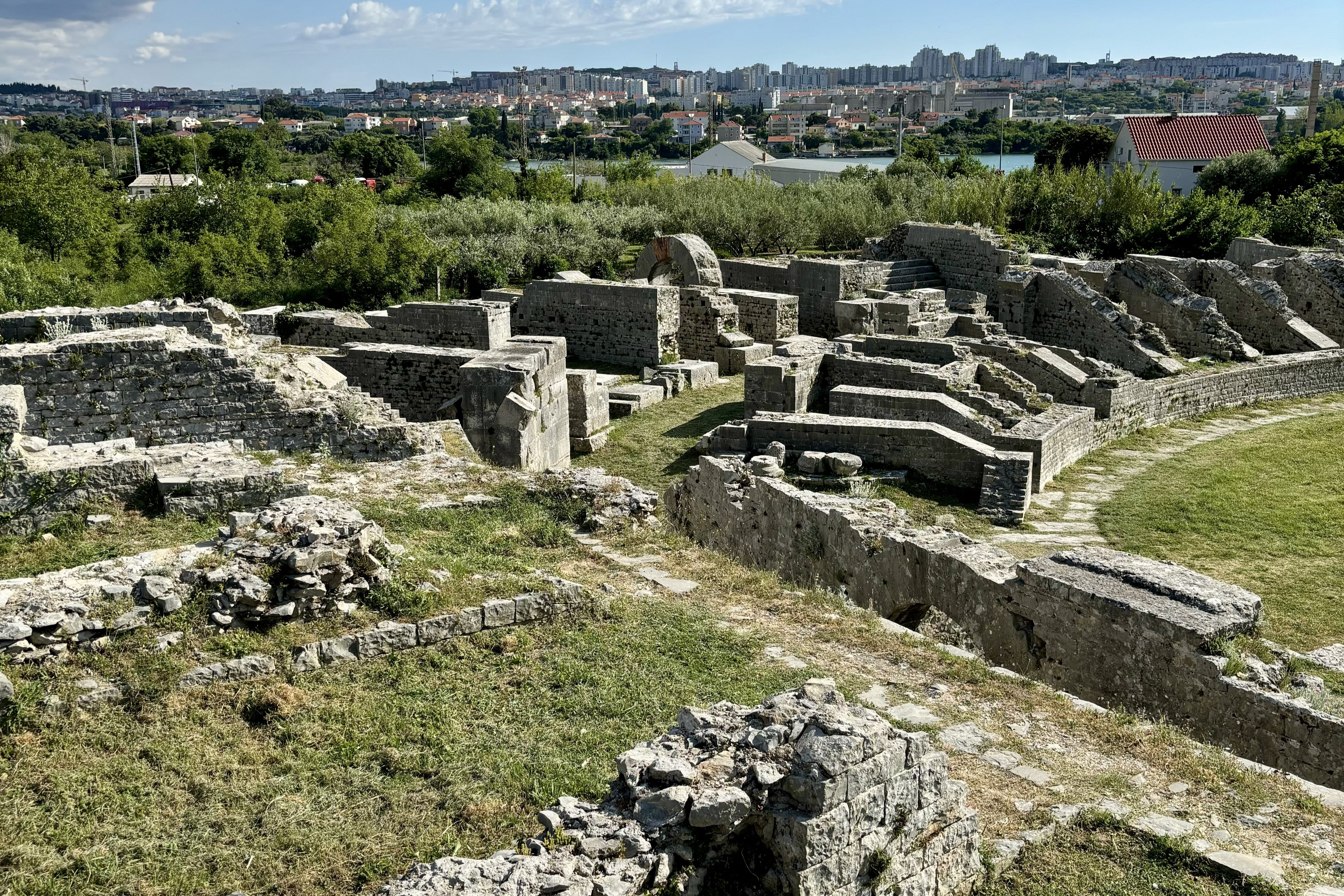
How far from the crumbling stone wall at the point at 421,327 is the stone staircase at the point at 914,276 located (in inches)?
408

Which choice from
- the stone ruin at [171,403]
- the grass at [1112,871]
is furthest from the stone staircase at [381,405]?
the grass at [1112,871]

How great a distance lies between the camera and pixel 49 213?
89.1ft

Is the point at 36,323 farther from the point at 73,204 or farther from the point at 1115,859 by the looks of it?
the point at 73,204

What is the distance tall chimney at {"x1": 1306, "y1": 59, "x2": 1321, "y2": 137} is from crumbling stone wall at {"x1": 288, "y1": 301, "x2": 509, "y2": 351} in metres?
59.3

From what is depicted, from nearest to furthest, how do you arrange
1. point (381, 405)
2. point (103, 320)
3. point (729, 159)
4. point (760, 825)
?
1. point (760, 825)
2. point (103, 320)
3. point (381, 405)
4. point (729, 159)

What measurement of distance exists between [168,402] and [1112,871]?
378 inches

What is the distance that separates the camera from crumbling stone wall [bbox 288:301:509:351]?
18078 mm

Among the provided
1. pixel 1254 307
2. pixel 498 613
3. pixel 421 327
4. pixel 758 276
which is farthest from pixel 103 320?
pixel 1254 307

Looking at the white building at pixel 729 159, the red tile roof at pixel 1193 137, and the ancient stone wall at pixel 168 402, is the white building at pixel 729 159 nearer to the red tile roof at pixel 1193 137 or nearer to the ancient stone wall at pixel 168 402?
the red tile roof at pixel 1193 137

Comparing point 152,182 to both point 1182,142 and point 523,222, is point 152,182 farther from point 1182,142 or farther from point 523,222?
point 1182,142

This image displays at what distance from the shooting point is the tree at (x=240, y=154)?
2515 inches

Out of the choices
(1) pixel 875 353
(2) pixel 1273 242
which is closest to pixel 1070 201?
(2) pixel 1273 242

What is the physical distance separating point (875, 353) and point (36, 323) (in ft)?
39.9

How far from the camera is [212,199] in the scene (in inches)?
1304
